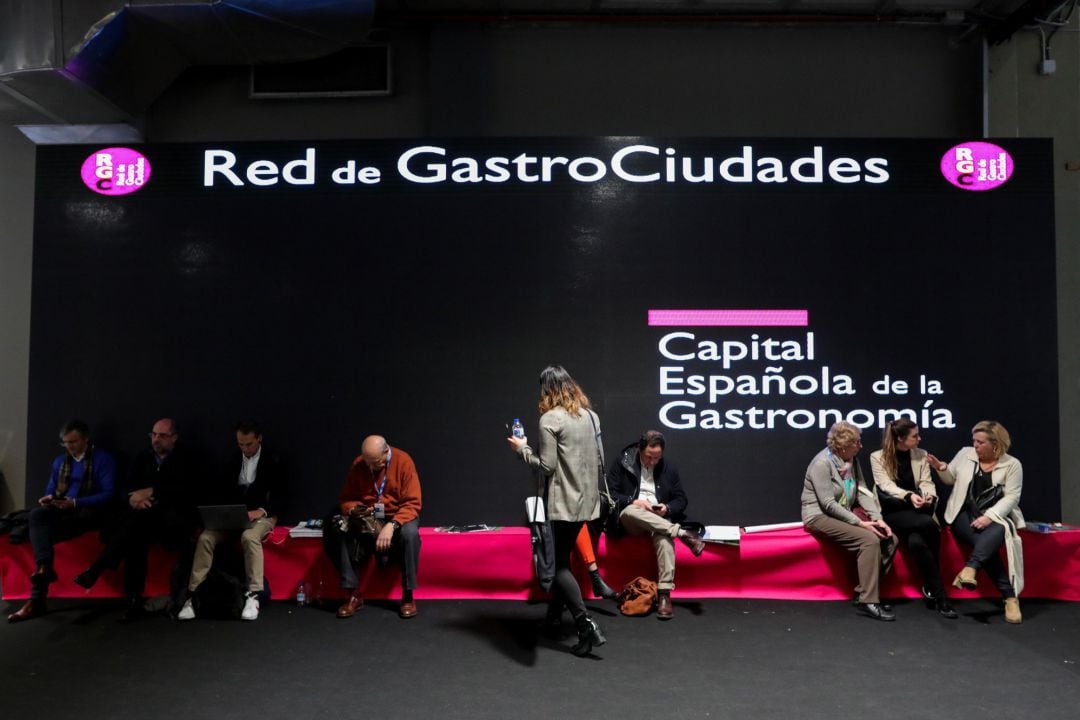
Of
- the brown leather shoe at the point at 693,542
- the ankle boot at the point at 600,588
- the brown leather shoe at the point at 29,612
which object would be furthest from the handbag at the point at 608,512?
the brown leather shoe at the point at 29,612

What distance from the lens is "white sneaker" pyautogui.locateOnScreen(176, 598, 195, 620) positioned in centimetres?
496

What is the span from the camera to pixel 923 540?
5145 millimetres

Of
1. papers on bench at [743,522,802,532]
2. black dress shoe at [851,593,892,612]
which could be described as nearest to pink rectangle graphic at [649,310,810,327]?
papers on bench at [743,522,802,532]

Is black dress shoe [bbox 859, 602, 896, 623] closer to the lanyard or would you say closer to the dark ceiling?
the lanyard

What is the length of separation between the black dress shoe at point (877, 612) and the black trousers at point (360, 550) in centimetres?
275

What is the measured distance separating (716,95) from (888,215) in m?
1.94

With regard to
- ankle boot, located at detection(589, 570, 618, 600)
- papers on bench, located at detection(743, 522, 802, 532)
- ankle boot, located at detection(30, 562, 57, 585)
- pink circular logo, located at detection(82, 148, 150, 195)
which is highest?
pink circular logo, located at detection(82, 148, 150, 195)

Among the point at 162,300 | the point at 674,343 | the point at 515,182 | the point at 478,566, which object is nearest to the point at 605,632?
the point at 478,566

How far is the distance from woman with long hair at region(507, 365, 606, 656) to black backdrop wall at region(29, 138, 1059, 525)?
163 cm

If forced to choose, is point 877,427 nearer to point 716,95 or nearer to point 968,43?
point 716,95

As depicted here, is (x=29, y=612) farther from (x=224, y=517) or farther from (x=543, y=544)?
(x=543, y=544)

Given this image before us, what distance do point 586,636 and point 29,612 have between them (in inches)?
135

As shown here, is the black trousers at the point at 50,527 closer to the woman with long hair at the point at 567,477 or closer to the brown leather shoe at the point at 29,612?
the brown leather shoe at the point at 29,612

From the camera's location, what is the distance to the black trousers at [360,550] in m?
5.07
